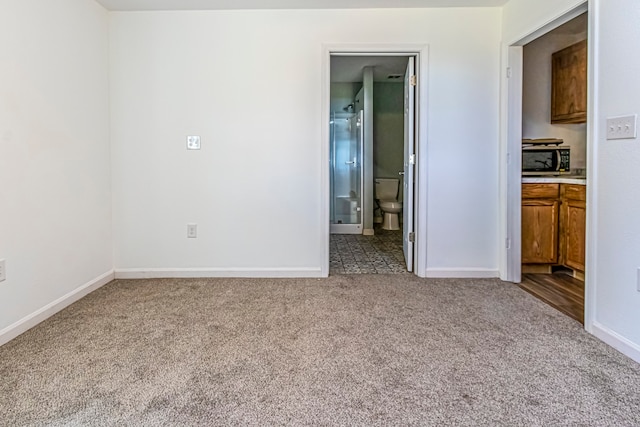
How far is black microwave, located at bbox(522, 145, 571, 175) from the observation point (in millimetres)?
3785

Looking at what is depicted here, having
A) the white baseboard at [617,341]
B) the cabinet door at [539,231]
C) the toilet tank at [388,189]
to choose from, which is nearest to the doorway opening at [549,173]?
the cabinet door at [539,231]

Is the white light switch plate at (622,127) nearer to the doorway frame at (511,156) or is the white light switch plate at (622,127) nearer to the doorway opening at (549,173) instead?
the doorway opening at (549,173)

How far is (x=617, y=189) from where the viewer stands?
2.09 meters

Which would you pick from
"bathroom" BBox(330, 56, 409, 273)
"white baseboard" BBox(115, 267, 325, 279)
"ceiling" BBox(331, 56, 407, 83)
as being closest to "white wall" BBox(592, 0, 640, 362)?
"white baseboard" BBox(115, 267, 325, 279)

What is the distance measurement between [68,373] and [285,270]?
190cm

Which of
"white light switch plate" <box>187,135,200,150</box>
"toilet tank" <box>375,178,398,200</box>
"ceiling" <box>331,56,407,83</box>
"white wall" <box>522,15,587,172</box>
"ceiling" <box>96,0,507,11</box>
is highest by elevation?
"ceiling" <box>331,56,407,83</box>

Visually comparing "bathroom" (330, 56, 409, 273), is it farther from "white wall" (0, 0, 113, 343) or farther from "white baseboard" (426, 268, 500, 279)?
"white wall" (0, 0, 113, 343)

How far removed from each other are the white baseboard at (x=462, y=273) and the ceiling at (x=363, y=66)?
8.91 feet

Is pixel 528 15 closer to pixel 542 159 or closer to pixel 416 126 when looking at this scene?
pixel 416 126

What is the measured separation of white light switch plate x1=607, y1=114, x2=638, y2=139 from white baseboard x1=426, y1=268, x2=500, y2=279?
1625mm

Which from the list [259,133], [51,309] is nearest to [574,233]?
[259,133]

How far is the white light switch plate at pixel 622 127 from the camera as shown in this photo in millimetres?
1968

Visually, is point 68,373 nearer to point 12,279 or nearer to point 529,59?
point 12,279

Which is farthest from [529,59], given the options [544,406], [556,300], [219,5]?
[544,406]
